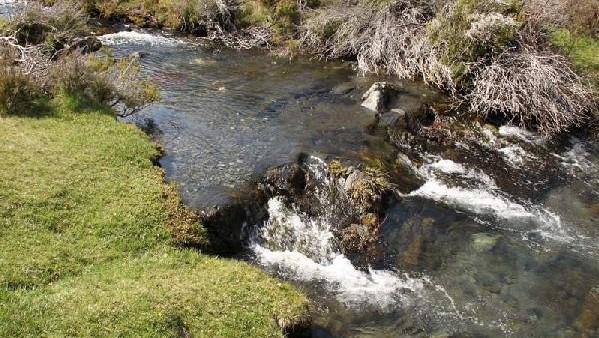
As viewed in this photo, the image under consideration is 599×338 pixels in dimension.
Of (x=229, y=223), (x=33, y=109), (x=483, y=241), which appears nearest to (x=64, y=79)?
(x=33, y=109)

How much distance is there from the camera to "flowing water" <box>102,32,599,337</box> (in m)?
12.0

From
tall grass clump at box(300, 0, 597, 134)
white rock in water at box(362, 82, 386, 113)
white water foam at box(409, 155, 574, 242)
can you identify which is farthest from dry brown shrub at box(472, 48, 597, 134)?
white water foam at box(409, 155, 574, 242)

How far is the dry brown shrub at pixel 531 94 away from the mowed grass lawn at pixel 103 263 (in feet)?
40.7

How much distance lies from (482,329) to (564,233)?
506cm

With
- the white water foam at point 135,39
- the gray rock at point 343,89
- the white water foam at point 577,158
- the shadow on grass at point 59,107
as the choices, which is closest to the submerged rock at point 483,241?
the white water foam at point 577,158

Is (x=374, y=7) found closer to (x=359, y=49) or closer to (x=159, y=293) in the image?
(x=359, y=49)

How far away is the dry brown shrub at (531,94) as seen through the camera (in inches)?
782

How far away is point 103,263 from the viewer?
10.7 meters

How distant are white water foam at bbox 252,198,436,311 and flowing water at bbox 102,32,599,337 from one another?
0.10 feet

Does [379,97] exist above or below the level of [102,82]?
below

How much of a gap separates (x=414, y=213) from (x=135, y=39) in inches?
731

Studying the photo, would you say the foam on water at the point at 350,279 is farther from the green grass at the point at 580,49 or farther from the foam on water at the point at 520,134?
the green grass at the point at 580,49

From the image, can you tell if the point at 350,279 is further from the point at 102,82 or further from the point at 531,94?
the point at 531,94

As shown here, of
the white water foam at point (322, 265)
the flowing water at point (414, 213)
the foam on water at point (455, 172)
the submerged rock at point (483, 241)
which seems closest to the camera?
the flowing water at point (414, 213)
